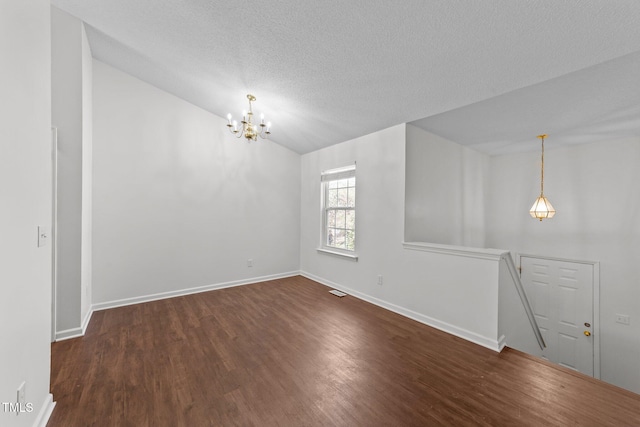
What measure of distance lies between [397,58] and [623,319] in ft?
15.3

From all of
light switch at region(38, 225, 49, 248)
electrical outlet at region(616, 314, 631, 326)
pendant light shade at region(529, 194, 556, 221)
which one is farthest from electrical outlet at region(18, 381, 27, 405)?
electrical outlet at region(616, 314, 631, 326)

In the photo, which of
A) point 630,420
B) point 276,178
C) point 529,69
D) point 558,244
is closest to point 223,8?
point 529,69

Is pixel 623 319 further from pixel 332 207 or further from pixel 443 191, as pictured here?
pixel 332 207

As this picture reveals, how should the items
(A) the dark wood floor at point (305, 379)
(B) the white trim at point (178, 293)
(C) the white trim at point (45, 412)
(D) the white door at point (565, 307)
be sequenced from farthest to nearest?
(D) the white door at point (565, 307) < (B) the white trim at point (178, 293) < (A) the dark wood floor at point (305, 379) < (C) the white trim at point (45, 412)

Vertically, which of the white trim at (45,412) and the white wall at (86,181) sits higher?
the white wall at (86,181)

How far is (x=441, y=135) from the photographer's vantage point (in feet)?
12.4

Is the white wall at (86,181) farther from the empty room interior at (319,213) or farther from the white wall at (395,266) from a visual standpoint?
the white wall at (395,266)

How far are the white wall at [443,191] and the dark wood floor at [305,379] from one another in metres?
1.50

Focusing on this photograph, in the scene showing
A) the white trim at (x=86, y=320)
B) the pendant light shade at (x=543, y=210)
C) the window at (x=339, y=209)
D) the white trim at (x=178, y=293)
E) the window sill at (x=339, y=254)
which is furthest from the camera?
the window at (x=339, y=209)

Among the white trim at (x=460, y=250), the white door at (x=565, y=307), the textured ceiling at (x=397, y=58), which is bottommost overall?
the white door at (x=565, y=307)

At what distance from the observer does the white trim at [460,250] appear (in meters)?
2.45

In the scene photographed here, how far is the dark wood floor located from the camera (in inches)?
62.0

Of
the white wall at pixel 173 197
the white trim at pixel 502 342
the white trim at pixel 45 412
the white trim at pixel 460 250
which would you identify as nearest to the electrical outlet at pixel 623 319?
the white trim at pixel 502 342

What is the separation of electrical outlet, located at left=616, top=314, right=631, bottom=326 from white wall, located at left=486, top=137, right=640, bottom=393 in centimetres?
4
